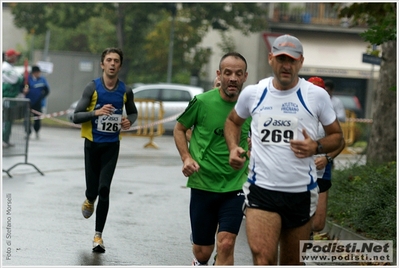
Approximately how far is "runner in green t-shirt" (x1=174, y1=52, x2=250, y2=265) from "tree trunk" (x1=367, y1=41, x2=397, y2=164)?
832 centimetres

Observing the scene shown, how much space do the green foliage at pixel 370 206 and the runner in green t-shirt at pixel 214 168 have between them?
248 centimetres

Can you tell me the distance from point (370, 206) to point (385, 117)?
5.60 metres

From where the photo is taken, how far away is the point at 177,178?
17375mm

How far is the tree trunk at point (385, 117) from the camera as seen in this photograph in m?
15.3

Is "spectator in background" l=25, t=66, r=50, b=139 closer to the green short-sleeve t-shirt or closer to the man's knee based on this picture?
the man's knee

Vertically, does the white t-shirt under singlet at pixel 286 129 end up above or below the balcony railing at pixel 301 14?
below

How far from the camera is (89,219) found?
1159cm

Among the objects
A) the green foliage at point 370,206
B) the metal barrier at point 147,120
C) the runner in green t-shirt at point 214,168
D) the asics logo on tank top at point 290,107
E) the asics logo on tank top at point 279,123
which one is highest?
the asics logo on tank top at point 290,107

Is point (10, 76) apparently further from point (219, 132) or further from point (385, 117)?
point (219, 132)

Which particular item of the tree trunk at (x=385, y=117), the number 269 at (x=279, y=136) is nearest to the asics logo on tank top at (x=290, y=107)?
the number 269 at (x=279, y=136)

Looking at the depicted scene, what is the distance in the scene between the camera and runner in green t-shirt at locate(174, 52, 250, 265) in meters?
7.16

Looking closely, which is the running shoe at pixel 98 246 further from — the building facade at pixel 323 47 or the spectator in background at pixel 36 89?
the building facade at pixel 323 47

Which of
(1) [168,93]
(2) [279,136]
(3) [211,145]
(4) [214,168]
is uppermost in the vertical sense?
(2) [279,136]

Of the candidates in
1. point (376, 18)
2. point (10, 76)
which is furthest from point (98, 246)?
point (10, 76)
